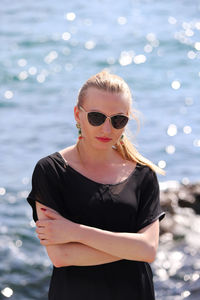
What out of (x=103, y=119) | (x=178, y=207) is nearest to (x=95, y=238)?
(x=103, y=119)

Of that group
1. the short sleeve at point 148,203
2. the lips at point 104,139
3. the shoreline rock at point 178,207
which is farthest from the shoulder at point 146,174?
the shoreline rock at point 178,207

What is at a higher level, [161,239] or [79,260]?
[79,260]

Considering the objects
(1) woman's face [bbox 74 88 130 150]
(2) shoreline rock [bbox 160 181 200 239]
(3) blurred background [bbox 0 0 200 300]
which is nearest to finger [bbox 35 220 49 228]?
(1) woman's face [bbox 74 88 130 150]

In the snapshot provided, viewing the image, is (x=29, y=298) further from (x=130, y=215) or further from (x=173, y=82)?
(x=173, y=82)

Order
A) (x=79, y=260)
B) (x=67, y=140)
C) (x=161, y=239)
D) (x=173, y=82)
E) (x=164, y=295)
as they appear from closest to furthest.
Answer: (x=79, y=260), (x=164, y=295), (x=161, y=239), (x=67, y=140), (x=173, y=82)

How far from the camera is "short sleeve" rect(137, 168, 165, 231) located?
425 centimetres

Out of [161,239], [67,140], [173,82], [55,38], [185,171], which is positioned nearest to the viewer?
[161,239]

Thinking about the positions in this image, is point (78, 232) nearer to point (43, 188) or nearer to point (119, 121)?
point (43, 188)

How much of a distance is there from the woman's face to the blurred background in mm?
4860

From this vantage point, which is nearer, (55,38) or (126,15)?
(55,38)

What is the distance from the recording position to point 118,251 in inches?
162

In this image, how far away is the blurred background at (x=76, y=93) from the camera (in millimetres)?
10031

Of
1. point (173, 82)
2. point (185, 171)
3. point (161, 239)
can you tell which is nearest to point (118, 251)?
point (161, 239)

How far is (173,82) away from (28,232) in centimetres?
1009
